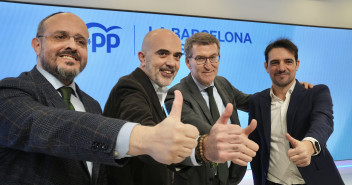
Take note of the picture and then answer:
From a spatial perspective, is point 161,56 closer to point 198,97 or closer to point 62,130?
point 198,97

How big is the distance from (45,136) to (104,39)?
2869 millimetres

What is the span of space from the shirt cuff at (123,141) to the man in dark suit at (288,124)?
4.69 ft

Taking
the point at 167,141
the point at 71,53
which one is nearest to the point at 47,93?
the point at 71,53

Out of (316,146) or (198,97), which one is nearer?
(316,146)

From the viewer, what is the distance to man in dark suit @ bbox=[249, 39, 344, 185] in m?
2.21

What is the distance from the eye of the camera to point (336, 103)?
16.6 feet

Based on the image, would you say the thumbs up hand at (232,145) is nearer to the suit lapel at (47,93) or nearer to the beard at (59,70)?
the suit lapel at (47,93)

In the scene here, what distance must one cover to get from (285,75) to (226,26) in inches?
81.1

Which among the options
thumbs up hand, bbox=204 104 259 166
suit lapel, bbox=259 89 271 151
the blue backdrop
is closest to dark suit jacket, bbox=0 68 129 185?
thumbs up hand, bbox=204 104 259 166

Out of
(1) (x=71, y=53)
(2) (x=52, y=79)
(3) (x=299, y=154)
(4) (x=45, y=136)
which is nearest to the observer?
(4) (x=45, y=136)

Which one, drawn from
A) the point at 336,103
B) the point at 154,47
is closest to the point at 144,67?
the point at 154,47

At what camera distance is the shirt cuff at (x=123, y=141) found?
953 millimetres

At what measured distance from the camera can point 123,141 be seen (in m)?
0.96

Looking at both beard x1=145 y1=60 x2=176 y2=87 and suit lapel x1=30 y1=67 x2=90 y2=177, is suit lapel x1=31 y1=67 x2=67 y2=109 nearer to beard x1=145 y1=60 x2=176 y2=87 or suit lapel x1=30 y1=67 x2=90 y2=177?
suit lapel x1=30 y1=67 x2=90 y2=177
